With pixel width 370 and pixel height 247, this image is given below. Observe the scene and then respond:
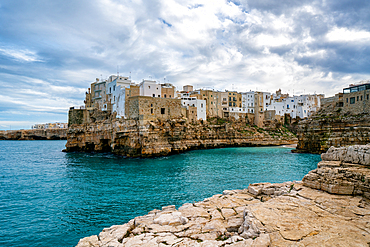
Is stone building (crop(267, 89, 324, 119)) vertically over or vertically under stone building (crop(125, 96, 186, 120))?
over

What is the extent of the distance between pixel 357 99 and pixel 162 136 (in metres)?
38.8

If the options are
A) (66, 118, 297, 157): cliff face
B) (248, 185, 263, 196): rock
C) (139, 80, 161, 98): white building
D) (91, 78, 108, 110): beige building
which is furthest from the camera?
(91, 78, 108, 110): beige building

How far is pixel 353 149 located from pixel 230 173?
15.9 m

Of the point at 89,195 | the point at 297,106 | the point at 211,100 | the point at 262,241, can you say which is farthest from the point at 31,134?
the point at 262,241

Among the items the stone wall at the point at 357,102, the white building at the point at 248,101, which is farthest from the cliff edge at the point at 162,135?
the stone wall at the point at 357,102

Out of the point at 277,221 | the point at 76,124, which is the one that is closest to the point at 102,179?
the point at 277,221

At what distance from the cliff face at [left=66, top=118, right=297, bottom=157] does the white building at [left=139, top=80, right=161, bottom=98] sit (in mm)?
8290

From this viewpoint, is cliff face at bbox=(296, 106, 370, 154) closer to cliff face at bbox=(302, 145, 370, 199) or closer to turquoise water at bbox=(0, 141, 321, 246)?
turquoise water at bbox=(0, 141, 321, 246)

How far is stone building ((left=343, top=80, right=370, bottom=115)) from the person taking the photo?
3766cm

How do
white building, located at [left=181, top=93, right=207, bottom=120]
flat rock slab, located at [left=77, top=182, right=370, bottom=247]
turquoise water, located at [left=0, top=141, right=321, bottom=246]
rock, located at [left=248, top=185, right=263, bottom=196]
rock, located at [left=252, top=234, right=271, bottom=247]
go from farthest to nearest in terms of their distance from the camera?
white building, located at [left=181, top=93, right=207, bottom=120]
turquoise water, located at [left=0, top=141, right=321, bottom=246]
rock, located at [left=248, top=185, right=263, bottom=196]
flat rock slab, located at [left=77, top=182, right=370, bottom=247]
rock, located at [left=252, top=234, right=271, bottom=247]

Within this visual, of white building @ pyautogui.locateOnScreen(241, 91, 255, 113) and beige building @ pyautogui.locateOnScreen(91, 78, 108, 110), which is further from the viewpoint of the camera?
white building @ pyautogui.locateOnScreen(241, 91, 255, 113)

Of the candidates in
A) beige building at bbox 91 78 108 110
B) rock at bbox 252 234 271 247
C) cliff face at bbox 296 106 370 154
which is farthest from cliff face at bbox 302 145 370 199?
beige building at bbox 91 78 108 110

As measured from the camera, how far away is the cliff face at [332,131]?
118ft

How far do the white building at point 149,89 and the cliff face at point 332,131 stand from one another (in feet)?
112
